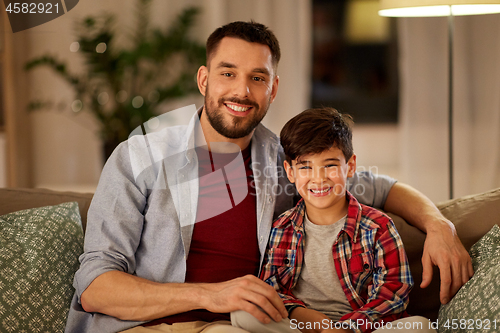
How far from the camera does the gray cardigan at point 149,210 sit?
4.15 feet

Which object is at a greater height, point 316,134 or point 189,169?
point 316,134

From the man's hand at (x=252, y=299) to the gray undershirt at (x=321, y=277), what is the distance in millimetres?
170

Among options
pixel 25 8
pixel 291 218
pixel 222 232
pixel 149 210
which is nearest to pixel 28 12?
pixel 25 8

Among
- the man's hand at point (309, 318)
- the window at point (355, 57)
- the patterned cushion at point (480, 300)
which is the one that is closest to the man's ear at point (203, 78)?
the man's hand at point (309, 318)

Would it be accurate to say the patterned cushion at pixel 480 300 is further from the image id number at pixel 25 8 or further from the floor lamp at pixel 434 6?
the image id number at pixel 25 8

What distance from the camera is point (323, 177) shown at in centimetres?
125

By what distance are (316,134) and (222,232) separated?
1.36 ft

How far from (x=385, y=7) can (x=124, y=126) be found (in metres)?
2.01

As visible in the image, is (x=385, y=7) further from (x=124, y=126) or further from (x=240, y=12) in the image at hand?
(x=124, y=126)

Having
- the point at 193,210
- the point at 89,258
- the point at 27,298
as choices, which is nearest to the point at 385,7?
the point at 193,210

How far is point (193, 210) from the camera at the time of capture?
138 centimetres

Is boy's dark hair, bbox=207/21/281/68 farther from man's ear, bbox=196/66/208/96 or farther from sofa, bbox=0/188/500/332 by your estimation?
sofa, bbox=0/188/500/332

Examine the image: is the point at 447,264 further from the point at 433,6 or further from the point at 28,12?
the point at 28,12

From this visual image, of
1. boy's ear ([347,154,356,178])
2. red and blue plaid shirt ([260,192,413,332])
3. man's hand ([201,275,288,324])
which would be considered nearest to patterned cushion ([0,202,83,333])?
man's hand ([201,275,288,324])
